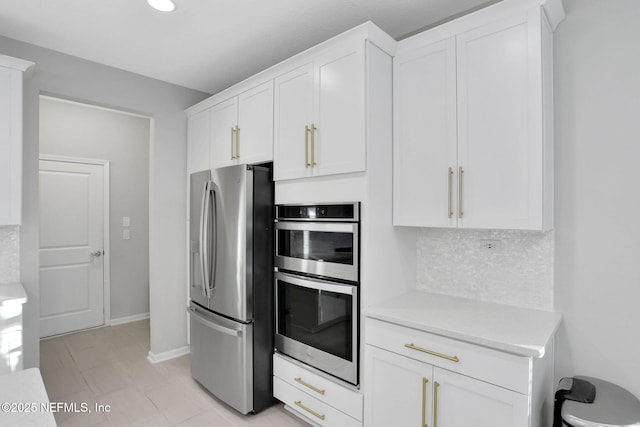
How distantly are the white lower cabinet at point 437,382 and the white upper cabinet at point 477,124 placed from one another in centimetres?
63

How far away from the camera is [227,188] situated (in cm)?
249

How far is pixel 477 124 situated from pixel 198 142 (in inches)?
97.3

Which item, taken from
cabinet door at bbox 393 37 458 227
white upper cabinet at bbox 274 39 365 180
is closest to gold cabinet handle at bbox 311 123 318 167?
white upper cabinet at bbox 274 39 365 180

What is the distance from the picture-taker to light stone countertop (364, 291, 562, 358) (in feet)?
4.80

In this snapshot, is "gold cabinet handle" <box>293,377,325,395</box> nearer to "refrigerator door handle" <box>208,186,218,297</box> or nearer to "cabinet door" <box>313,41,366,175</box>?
"refrigerator door handle" <box>208,186,218,297</box>

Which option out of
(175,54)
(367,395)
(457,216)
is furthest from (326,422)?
(175,54)

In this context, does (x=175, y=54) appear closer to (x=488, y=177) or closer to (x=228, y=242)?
(x=228, y=242)

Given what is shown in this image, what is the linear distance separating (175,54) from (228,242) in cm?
156

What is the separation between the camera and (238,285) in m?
2.39

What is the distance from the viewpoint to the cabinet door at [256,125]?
2.51m

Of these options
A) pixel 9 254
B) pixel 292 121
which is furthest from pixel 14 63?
pixel 292 121

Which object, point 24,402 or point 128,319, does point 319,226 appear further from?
point 128,319

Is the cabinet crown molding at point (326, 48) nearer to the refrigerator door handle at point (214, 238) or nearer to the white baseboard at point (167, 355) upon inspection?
the refrigerator door handle at point (214, 238)

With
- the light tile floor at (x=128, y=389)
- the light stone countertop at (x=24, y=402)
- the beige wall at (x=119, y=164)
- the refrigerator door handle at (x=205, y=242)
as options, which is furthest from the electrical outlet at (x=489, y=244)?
the beige wall at (x=119, y=164)
